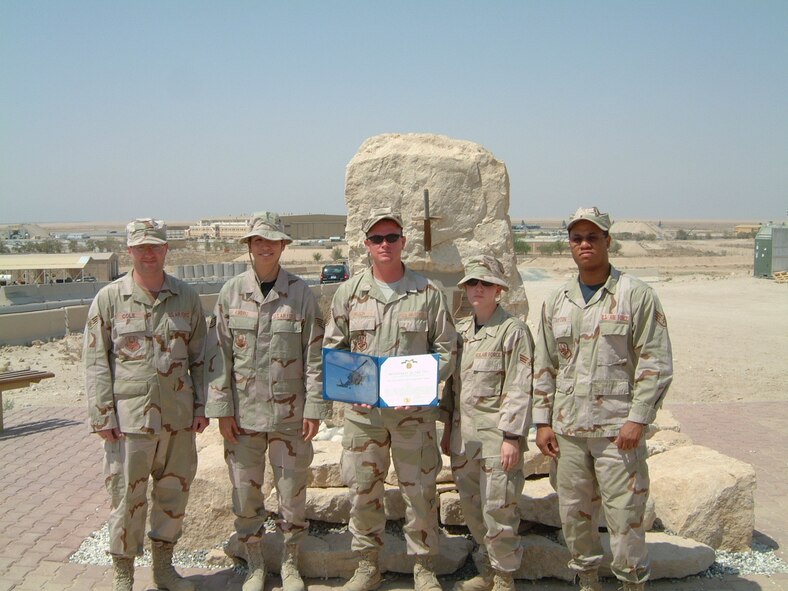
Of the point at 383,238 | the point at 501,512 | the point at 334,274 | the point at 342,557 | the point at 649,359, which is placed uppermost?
the point at 383,238

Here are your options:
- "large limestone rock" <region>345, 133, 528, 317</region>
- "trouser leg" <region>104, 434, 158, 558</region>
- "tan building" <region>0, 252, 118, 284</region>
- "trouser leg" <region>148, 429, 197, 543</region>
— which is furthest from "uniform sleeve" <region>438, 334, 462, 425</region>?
"tan building" <region>0, 252, 118, 284</region>

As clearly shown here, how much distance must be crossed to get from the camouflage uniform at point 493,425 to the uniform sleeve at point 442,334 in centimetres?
8

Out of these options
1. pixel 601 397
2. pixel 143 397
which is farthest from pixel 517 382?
pixel 143 397

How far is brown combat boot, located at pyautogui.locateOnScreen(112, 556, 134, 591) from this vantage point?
3697 millimetres

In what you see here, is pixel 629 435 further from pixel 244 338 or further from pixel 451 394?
pixel 244 338

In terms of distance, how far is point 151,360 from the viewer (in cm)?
369

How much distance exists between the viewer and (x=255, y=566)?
12.5 feet

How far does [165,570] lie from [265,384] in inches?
48.4

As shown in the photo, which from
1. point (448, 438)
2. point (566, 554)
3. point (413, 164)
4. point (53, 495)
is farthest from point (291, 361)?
point (53, 495)

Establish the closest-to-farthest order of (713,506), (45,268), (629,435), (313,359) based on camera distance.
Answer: (629,435) → (313,359) → (713,506) → (45,268)

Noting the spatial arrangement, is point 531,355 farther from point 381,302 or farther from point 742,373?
point 742,373

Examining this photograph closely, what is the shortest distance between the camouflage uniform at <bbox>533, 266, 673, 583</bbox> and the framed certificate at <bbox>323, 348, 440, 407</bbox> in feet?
1.81

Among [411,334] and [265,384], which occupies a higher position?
[411,334]

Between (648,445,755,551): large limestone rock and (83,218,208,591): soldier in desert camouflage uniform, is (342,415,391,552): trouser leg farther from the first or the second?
(648,445,755,551): large limestone rock
